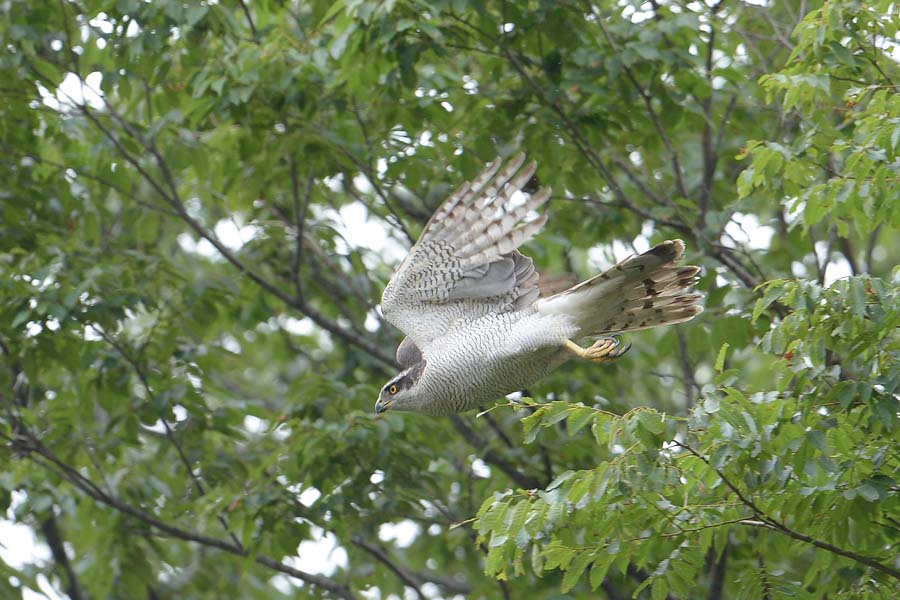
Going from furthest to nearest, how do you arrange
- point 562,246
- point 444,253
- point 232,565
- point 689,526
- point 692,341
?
point 232,565 < point 562,246 < point 692,341 < point 444,253 < point 689,526

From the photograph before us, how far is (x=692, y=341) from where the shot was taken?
694cm

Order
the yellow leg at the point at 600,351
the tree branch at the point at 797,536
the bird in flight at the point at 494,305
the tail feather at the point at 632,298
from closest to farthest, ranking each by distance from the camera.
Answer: the tree branch at the point at 797,536 < the tail feather at the point at 632,298 < the bird in flight at the point at 494,305 < the yellow leg at the point at 600,351

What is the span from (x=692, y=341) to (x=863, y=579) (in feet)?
7.43

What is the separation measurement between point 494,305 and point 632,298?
24.4 inches

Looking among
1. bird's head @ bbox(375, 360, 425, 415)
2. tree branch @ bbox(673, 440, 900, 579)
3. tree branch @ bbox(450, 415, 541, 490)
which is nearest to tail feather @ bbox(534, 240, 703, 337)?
bird's head @ bbox(375, 360, 425, 415)

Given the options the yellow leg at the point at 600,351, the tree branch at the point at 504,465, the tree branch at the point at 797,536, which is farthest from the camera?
the tree branch at the point at 504,465

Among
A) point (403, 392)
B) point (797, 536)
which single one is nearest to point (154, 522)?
point (403, 392)

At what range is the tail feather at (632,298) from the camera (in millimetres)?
5367

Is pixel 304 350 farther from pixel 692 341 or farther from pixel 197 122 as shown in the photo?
pixel 692 341

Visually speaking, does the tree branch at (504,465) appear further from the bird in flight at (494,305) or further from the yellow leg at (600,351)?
the yellow leg at (600,351)

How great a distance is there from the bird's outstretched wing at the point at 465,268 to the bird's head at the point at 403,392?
0.41 feet

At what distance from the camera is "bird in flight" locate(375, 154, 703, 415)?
18.1ft

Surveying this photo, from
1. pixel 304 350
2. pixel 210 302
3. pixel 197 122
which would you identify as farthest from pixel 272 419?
pixel 304 350

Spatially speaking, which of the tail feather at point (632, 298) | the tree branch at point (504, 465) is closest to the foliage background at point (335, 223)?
the tree branch at point (504, 465)
